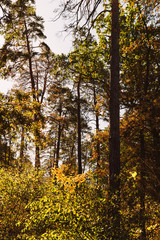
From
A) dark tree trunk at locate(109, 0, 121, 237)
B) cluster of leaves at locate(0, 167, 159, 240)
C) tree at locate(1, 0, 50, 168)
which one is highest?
tree at locate(1, 0, 50, 168)

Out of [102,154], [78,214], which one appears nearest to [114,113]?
[78,214]

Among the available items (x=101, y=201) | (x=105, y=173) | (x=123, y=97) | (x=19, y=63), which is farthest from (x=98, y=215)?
(x=19, y=63)

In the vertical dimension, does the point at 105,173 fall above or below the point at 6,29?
below

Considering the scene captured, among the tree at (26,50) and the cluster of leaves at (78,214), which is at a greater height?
the tree at (26,50)

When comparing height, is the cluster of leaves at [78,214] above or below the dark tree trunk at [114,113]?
below

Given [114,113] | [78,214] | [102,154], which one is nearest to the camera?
[78,214]

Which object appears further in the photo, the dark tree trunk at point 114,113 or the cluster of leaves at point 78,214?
the dark tree trunk at point 114,113

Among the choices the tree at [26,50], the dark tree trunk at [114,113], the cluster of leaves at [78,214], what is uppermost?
the tree at [26,50]

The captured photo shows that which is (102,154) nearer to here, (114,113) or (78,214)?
(114,113)

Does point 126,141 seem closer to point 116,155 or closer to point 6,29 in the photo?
point 116,155

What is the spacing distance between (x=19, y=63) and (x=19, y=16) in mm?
6602

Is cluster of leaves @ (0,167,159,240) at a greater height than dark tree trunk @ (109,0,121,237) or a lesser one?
lesser

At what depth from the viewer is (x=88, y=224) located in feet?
10.5

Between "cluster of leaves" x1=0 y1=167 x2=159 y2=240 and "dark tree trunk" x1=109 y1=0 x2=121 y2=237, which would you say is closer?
"cluster of leaves" x1=0 y1=167 x2=159 y2=240
